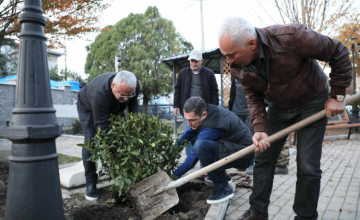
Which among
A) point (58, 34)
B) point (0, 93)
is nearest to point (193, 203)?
point (58, 34)

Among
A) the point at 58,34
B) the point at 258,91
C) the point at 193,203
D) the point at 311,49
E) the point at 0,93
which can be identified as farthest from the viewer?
the point at 0,93

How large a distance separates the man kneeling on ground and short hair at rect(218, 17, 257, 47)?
1186 mm

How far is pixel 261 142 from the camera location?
7.66 feet

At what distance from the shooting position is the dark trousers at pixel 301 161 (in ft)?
7.23

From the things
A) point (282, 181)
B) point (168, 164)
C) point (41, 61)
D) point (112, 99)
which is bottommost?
point (282, 181)

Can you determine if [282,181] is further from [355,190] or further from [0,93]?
[0,93]

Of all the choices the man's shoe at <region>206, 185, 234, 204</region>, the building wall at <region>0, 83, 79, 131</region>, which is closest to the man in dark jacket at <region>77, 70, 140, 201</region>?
the man's shoe at <region>206, 185, 234, 204</region>

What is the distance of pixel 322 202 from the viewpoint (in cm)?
313

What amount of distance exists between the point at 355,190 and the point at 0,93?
13.4 meters

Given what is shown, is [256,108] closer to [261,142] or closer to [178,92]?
[261,142]

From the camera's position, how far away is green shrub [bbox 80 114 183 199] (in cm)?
285

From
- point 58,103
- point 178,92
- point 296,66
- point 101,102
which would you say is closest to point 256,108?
point 296,66

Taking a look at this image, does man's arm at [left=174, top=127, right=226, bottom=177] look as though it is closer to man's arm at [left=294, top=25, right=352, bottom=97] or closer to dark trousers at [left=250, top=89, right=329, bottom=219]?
dark trousers at [left=250, top=89, right=329, bottom=219]

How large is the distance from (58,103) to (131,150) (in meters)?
13.9
